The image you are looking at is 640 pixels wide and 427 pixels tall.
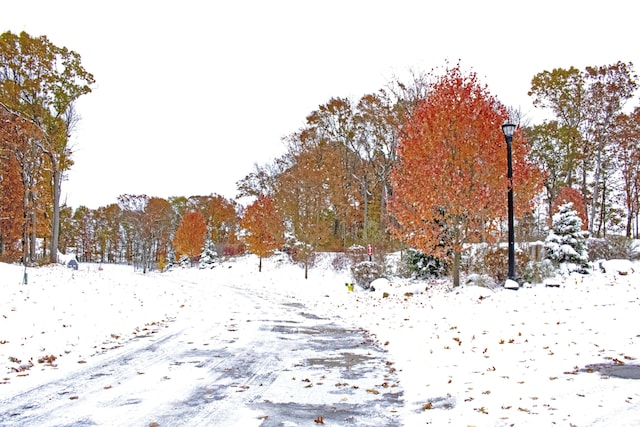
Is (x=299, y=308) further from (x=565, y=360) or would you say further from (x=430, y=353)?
(x=565, y=360)

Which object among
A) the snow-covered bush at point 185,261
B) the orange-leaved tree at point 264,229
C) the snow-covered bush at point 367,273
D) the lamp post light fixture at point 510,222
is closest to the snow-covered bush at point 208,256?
the snow-covered bush at point 185,261

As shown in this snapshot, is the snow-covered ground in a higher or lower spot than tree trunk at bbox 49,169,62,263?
lower

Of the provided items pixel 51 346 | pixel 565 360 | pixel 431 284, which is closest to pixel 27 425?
pixel 51 346

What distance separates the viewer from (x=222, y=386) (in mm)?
5867

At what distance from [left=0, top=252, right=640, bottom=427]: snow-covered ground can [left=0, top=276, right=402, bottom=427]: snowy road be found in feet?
1.36

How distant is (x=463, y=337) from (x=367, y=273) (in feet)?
38.0

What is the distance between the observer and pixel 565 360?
605 centimetres

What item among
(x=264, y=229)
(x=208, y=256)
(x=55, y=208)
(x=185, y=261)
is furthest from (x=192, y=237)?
(x=55, y=208)

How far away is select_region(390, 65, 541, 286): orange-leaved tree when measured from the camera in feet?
44.5

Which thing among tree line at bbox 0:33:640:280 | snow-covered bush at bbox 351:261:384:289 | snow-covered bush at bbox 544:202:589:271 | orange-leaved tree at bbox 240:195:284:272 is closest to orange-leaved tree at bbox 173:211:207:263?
tree line at bbox 0:33:640:280

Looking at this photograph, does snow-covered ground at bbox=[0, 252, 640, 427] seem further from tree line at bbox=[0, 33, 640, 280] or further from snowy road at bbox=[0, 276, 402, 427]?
tree line at bbox=[0, 33, 640, 280]

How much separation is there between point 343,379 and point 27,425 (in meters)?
3.88

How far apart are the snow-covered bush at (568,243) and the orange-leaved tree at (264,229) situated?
22.5 m

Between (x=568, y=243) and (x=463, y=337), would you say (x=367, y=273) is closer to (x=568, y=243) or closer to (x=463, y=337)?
(x=568, y=243)
